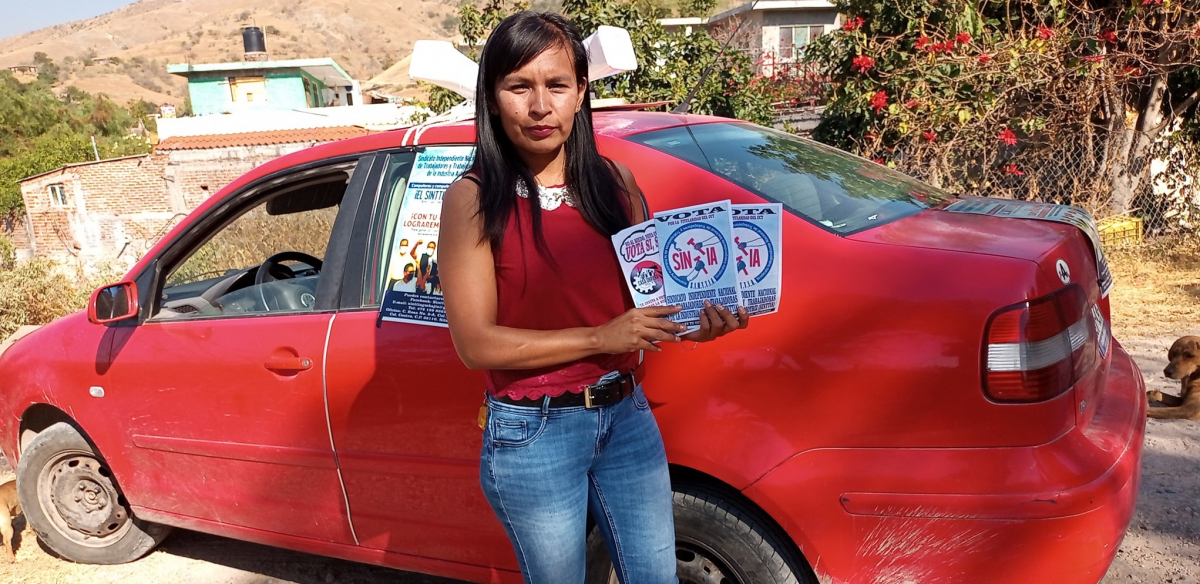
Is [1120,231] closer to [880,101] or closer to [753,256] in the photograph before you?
[880,101]

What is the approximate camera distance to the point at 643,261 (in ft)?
5.42

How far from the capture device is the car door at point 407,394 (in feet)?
8.04

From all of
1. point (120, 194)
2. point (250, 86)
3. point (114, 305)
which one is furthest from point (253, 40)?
point (114, 305)

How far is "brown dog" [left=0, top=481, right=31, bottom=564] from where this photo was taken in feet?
12.3

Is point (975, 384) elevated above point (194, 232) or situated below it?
below

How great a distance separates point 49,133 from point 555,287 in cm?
4307

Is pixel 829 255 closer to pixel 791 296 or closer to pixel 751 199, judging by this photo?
pixel 791 296

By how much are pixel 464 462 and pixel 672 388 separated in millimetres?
714

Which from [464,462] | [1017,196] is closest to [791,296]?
[464,462]

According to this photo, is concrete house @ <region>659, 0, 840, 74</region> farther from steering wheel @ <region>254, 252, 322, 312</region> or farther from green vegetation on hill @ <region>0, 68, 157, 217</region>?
steering wheel @ <region>254, 252, 322, 312</region>

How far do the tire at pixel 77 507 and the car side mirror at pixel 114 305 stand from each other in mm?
735

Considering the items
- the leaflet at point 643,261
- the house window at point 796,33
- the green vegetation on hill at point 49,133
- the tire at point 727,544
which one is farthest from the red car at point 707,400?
the green vegetation on hill at point 49,133

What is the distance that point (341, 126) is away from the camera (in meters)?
23.5

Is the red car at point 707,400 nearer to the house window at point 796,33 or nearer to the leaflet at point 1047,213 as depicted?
the leaflet at point 1047,213
